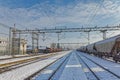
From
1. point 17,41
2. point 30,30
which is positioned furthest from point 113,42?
point 17,41

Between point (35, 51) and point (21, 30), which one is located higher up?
point (21, 30)

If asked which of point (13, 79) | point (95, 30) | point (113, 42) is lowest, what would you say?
point (13, 79)

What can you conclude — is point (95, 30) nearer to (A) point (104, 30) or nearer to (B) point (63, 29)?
(A) point (104, 30)

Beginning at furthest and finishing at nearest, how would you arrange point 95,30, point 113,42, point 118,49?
point 95,30
point 113,42
point 118,49

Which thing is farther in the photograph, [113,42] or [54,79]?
[113,42]

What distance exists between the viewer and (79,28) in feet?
203

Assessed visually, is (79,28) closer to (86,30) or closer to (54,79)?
(86,30)

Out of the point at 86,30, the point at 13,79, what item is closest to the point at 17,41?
the point at 86,30

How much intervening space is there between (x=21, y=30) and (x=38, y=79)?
169 ft

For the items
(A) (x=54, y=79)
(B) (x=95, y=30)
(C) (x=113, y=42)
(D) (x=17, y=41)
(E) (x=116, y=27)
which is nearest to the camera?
(A) (x=54, y=79)

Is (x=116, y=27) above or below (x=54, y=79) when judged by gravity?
above

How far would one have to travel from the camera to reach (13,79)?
45.2 feet

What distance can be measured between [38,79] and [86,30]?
49.2 m

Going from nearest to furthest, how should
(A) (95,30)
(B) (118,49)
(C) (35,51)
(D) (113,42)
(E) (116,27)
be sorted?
(B) (118,49) < (D) (113,42) < (E) (116,27) < (A) (95,30) < (C) (35,51)
